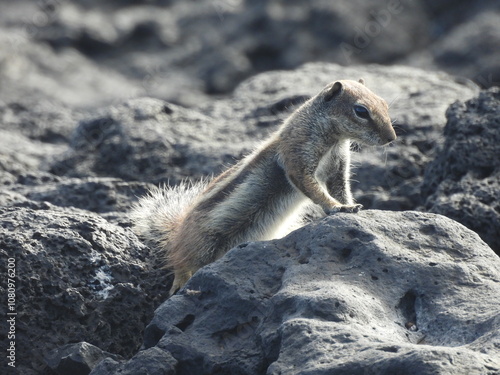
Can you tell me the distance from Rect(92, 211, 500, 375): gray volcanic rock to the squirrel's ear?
164cm

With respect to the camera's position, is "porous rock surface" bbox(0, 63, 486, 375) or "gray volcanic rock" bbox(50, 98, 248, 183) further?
"gray volcanic rock" bbox(50, 98, 248, 183)

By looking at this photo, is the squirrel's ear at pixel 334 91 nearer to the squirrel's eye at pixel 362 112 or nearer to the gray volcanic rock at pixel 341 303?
the squirrel's eye at pixel 362 112

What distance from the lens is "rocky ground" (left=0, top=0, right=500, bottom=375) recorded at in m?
4.97

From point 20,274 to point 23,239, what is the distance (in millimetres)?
256

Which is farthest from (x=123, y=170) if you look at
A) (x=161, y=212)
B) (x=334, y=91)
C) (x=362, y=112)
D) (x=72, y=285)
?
(x=362, y=112)

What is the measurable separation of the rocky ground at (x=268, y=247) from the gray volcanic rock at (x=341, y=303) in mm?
10

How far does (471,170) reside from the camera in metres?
7.89

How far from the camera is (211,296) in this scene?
5434 millimetres

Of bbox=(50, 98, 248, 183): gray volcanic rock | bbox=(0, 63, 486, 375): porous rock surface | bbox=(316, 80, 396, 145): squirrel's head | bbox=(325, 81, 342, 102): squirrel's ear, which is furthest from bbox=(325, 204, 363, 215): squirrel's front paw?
bbox=(50, 98, 248, 183): gray volcanic rock

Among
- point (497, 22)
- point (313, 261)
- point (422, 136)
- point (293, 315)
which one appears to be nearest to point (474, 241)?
point (313, 261)

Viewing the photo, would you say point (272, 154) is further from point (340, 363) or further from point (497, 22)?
point (497, 22)

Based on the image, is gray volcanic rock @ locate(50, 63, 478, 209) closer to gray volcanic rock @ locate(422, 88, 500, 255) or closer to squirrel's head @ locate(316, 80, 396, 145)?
gray volcanic rock @ locate(422, 88, 500, 255)

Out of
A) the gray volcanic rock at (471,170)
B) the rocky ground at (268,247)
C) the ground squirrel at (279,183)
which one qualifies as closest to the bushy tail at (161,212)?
the ground squirrel at (279,183)

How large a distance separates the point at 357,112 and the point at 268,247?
1.80m
